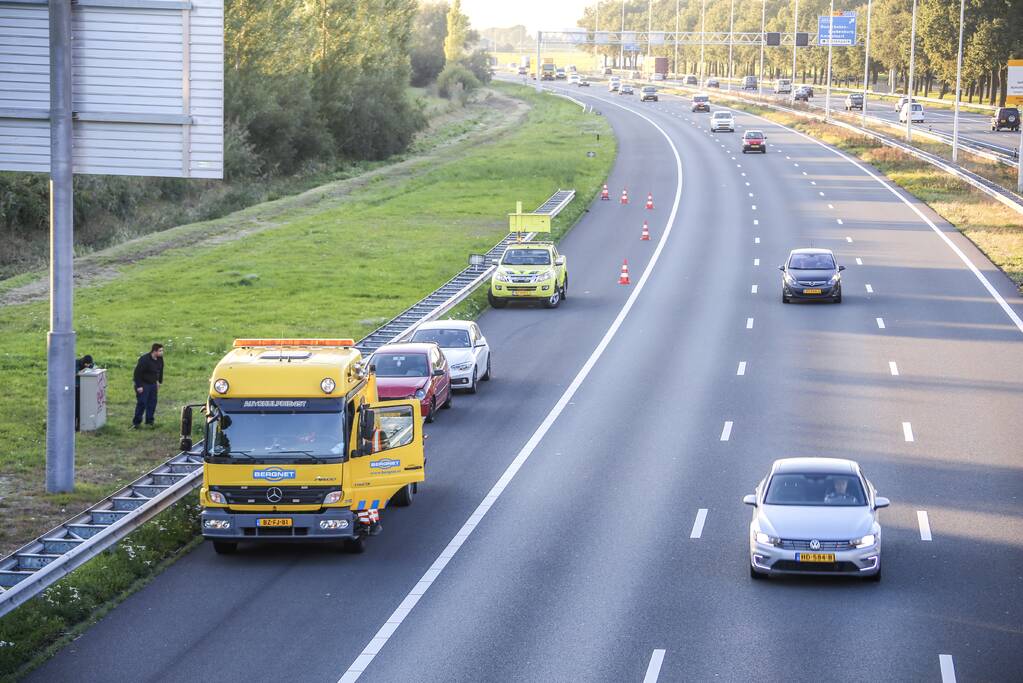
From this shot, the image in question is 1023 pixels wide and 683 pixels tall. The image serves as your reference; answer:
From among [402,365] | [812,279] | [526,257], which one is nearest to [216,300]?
[526,257]

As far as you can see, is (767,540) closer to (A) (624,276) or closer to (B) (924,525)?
(B) (924,525)

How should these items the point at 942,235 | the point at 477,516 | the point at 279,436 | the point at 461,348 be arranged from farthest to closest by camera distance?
1. the point at 942,235
2. the point at 461,348
3. the point at 477,516
4. the point at 279,436

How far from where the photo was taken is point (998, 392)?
3319 centimetres

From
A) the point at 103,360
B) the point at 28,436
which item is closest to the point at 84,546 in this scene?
the point at 28,436

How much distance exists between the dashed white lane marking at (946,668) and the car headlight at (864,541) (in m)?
2.86

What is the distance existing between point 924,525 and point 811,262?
965 inches

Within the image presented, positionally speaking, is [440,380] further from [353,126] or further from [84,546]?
[353,126]

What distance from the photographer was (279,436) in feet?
66.7

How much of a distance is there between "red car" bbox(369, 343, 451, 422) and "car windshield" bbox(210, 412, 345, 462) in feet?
30.0

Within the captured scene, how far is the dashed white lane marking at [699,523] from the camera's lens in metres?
22.2

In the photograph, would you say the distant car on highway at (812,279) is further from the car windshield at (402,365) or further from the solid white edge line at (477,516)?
the car windshield at (402,365)

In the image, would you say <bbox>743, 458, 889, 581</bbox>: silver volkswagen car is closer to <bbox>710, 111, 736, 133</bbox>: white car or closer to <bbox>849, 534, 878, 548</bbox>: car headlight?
<bbox>849, 534, 878, 548</bbox>: car headlight

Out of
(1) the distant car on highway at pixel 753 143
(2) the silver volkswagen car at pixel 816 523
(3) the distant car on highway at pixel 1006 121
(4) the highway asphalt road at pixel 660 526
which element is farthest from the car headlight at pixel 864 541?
(3) the distant car on highway at pixel 1006 121

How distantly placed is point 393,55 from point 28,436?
276ft
